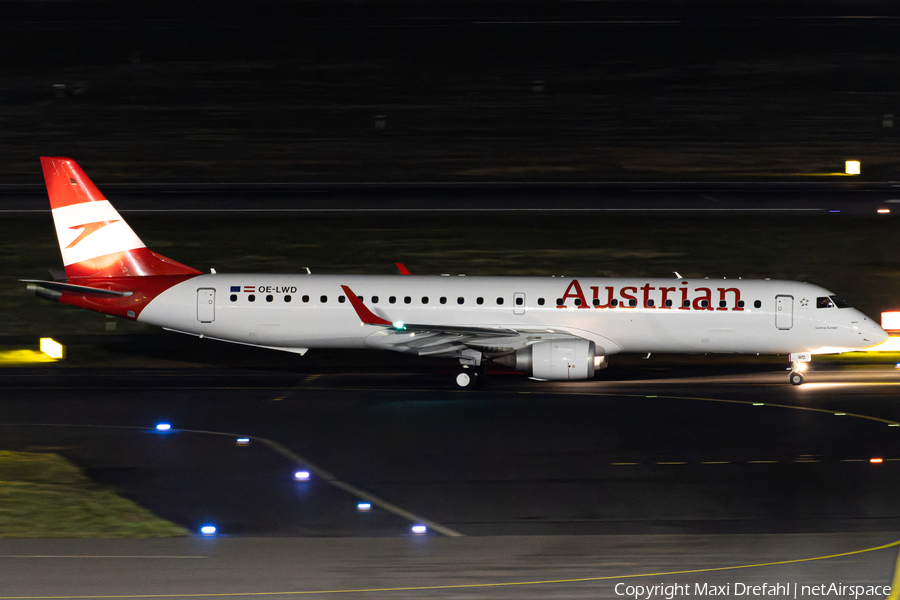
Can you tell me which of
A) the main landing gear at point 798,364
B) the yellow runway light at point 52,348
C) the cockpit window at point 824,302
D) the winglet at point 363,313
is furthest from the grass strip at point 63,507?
the cockpit window at point 824,302

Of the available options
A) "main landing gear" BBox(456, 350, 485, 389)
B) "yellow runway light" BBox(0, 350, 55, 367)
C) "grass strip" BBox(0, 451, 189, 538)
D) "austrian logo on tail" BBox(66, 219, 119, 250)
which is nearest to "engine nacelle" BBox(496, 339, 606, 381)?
"main landing gear" BBox(456, 350, 485, 389)

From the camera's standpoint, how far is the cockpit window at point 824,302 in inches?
1018

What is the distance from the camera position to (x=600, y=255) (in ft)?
115

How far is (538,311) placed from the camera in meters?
26.1

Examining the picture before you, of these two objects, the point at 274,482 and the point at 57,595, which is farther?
the point at 274,482

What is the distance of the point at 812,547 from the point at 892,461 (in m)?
6.02

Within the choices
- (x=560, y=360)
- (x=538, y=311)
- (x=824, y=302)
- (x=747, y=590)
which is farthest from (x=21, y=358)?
(x=747, y=590)

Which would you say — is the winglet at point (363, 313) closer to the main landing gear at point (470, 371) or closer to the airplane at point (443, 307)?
the airplane at point (443, 307)

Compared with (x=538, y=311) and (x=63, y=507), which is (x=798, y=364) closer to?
(x=538, y=311)

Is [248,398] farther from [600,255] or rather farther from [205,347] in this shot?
[600,255]

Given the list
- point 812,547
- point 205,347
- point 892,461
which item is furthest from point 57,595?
point 205,347

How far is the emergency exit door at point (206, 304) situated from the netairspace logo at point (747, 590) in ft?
58.3

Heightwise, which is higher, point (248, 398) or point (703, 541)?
point (248, 398)

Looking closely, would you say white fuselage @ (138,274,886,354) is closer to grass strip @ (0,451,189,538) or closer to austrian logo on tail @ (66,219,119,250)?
austrian logo on tail @ (66,219,119,250)
